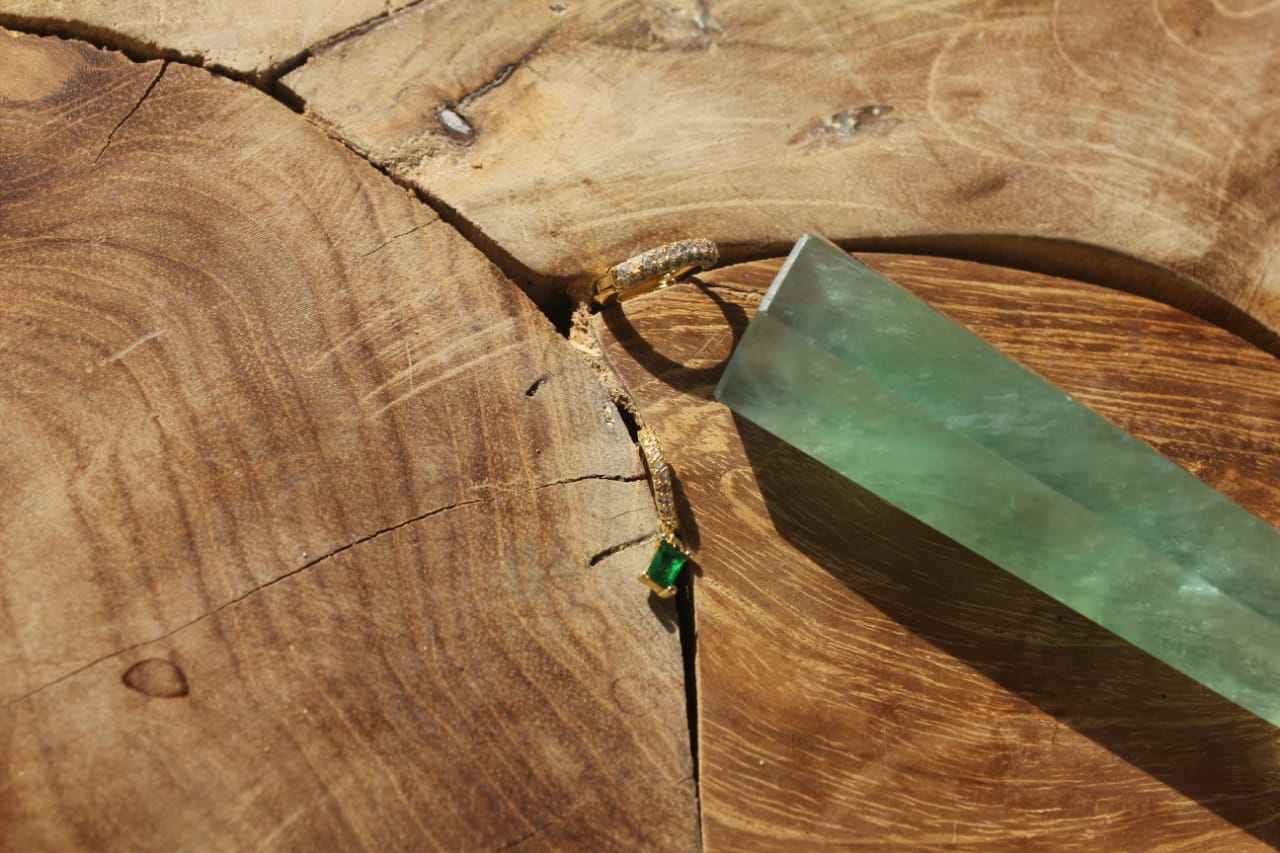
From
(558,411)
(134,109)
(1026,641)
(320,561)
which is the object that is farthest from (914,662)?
(134,109)

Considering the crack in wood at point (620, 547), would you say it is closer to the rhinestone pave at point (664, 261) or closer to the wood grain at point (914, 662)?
the wood grain at point (914, 662)

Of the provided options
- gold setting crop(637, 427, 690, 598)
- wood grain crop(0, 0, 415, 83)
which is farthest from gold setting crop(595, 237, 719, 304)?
wood grain crop(0, 0, 415, 83)

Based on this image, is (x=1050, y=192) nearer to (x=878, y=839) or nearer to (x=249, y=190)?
(x=878, y=839)

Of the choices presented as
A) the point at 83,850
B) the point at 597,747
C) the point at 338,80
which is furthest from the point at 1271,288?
the point at 83,850

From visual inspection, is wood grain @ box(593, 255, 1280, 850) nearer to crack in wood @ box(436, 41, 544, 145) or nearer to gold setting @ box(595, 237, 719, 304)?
gold setting @ box(595, 237, 719, 304)

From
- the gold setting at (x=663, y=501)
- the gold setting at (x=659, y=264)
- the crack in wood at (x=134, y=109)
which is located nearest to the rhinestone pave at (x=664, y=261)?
the gold setting at (x=659, y=264)
